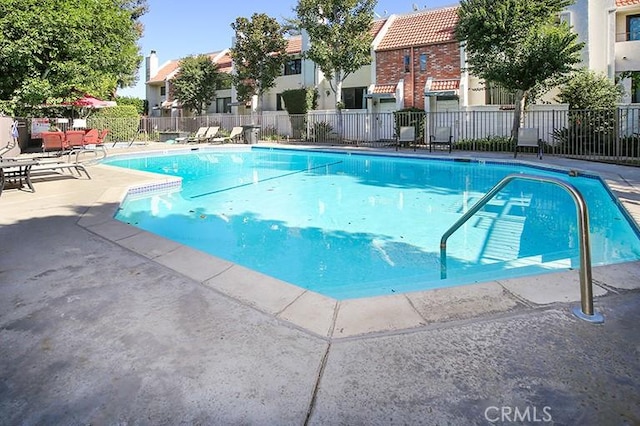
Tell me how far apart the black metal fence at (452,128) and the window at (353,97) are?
2.72 m

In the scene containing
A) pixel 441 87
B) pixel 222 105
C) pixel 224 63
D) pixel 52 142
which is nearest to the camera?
pixel 52 142

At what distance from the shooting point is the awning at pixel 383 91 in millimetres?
23406

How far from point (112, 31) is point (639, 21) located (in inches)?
877

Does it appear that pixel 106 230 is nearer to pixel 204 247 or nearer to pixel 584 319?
pixel 204 247

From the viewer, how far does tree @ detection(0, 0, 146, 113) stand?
14016 mm

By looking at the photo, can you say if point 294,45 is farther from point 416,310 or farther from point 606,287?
point 416,310

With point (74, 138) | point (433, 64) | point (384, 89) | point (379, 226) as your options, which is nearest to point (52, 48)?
point (74, 138)

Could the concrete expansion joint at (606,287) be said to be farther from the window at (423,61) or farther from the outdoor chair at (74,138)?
the window at (423,61)

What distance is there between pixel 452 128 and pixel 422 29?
7.08 m

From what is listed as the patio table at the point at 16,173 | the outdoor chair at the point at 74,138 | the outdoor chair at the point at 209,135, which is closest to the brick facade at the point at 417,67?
the outdoor chair at the point at 209,135

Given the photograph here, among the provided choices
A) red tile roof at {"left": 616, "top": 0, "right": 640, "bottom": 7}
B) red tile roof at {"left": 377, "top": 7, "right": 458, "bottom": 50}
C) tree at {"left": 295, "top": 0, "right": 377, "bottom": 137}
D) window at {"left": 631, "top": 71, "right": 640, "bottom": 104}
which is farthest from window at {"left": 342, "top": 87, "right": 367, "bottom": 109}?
window at {"left": 631, "top": 71, "right": 640, "bottom": 104}

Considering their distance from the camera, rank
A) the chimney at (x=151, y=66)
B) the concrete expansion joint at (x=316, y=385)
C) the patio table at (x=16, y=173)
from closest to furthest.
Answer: the concrete expansion joint at (x=316, y=385)
the patio table at (x=16, y=173)
the chimney at (x=151, y=66)

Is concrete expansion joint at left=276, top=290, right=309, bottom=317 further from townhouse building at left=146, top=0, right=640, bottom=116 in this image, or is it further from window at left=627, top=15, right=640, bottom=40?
window at left=627, top=15, right=640, bottom=40

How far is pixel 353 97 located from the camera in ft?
87.8
